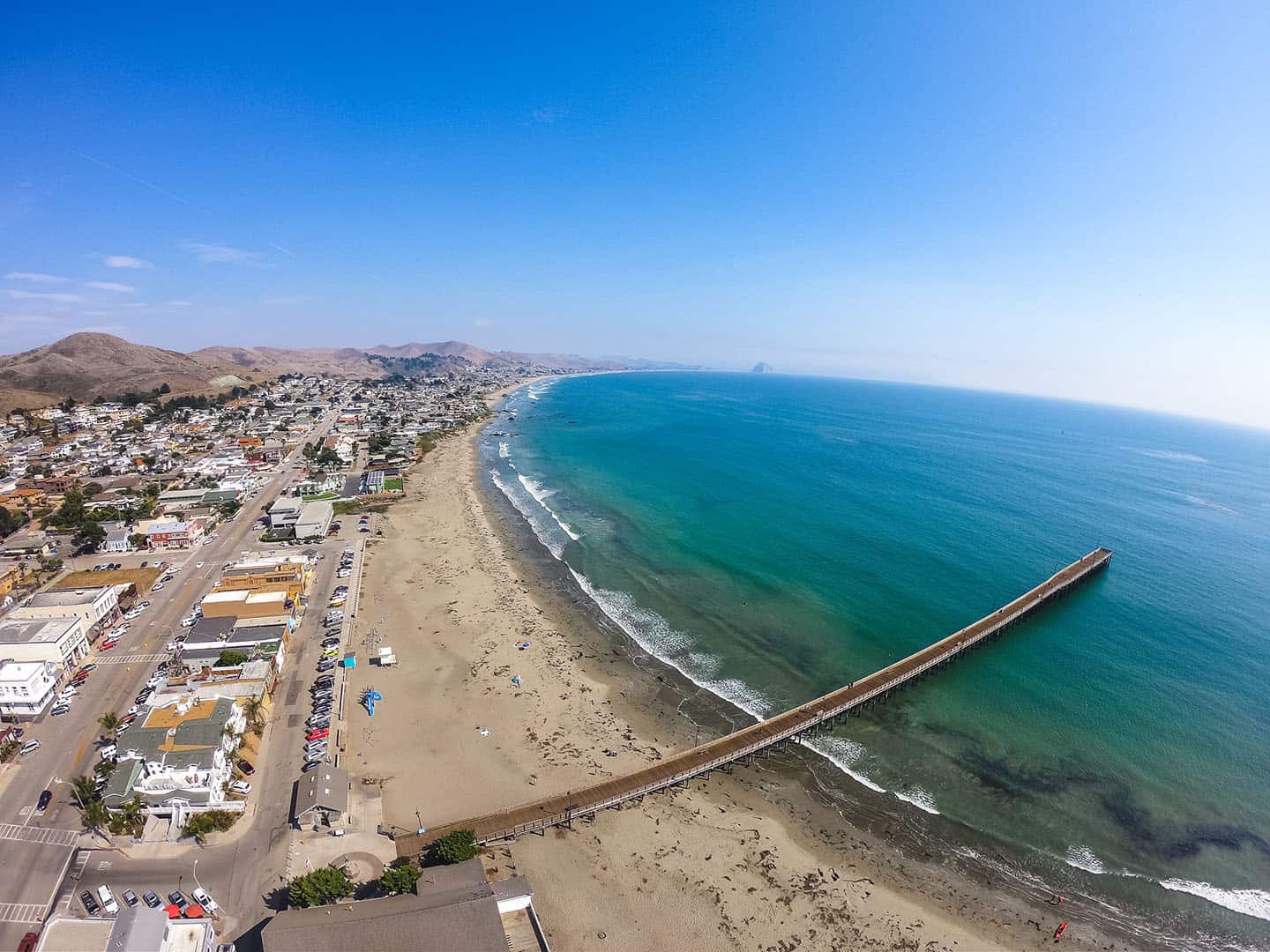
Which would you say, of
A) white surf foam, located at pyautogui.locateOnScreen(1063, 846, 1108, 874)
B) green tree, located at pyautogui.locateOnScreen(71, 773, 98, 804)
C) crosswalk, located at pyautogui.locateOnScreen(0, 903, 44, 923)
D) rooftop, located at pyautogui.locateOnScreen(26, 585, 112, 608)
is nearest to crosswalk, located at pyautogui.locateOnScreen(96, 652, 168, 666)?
rooftop, located at pyautogui.locateOnScreen(26, 585, 112, 608)

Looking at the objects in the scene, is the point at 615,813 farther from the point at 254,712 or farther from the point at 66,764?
the point at 66,764

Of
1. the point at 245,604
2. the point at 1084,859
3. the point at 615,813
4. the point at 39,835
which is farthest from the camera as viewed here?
the point at 245,604

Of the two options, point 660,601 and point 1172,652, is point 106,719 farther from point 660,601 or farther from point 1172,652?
point 1172,652

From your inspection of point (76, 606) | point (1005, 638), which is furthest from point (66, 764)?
point (1005, 638)

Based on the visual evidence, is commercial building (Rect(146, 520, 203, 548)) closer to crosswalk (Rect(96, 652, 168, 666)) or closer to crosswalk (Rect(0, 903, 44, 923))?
crosswalk (Rect(96, 652, 168, 666))

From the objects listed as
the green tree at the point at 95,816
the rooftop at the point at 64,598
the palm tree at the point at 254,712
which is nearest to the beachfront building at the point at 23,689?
the rooftop at the point at 64,598

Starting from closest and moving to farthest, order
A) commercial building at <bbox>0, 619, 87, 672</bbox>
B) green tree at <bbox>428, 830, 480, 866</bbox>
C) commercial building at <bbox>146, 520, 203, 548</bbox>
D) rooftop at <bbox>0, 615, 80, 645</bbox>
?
green tree at <bbox>428, 830, 480, 866</bbox>, commercial building at <bbox>0, 619, 87, 672</bbox>, rooftop at <bbox>0, 615, 80, 645</bbox>, commercial building at <bbox>146, 520, 203, 548</bbox>
